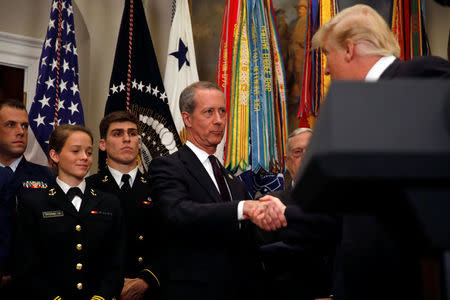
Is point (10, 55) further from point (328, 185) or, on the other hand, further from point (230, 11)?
point (328, 185)

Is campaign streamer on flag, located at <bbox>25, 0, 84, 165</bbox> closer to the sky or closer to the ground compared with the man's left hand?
closer to the sky

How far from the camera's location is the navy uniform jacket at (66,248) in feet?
9.34

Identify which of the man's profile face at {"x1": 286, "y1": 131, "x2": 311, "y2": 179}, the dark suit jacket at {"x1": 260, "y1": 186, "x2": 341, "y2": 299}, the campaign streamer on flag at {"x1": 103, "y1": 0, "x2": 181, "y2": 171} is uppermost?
the campaign streamer on flag at {"x1": 103, "y1": 0, "x2": 181, "y2": 171}

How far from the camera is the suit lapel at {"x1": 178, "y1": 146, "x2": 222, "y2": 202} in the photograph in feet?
8.57

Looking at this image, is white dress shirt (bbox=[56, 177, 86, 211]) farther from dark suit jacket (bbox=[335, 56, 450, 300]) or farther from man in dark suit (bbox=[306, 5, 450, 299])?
dark suit jacket (bbox=[335, 56, 450, 300])

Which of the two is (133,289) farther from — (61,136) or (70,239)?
(61,136)

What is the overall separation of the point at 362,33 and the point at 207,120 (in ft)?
3.78

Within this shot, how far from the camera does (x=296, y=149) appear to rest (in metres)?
3.84

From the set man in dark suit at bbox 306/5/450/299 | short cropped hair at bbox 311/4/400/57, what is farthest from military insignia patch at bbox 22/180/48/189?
short cropped hair at bbox 311/4/400/57

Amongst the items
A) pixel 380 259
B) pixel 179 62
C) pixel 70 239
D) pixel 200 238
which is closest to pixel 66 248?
pixel 70 239

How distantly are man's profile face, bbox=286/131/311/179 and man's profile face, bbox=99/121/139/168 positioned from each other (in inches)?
43.4

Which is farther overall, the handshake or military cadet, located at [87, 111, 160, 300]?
military cadet, located at [87, 111, 160, 300]

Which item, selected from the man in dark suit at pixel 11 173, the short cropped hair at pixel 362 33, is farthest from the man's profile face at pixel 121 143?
the short cropped hair at pixel 362 33

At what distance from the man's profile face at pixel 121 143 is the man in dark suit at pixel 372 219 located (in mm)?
1919
